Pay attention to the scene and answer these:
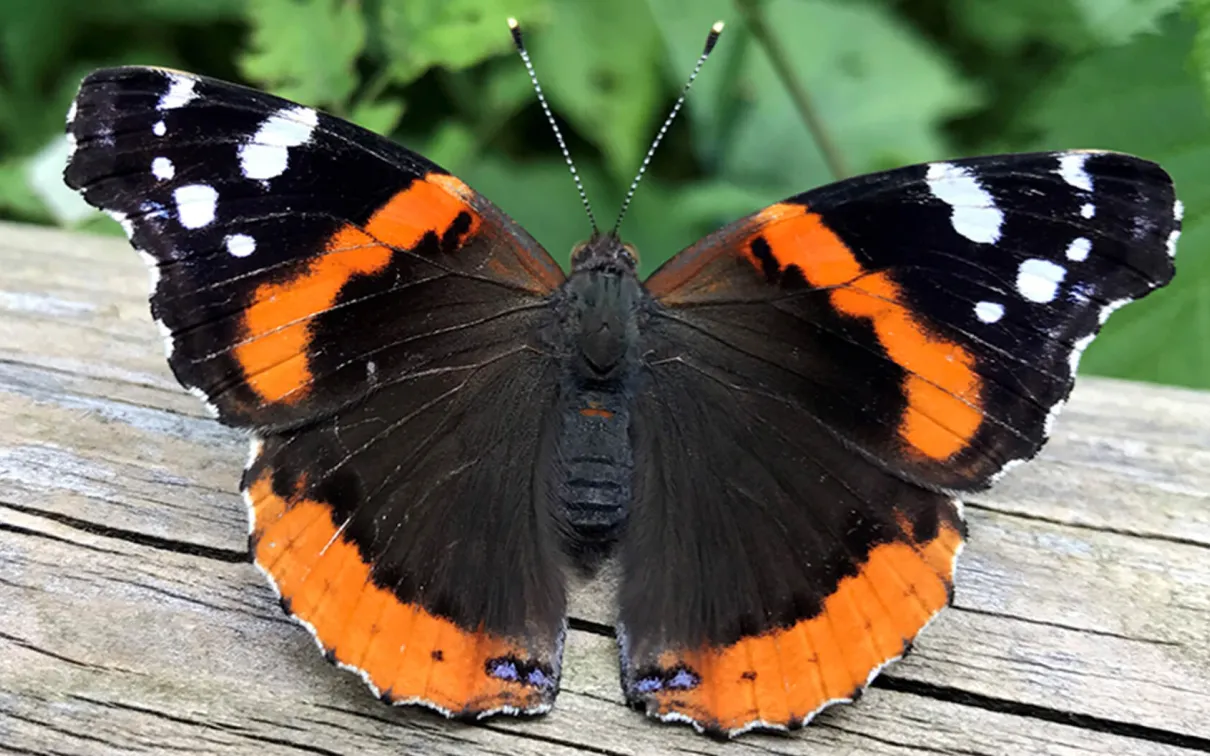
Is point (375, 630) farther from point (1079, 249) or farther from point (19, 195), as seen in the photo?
point (19, 195)

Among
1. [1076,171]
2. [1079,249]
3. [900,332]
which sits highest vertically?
[1076,171]

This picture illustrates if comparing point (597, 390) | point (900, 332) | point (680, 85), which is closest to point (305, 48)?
point (597, 390)

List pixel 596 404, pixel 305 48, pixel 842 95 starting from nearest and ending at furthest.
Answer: pixel 596 404
pixel 305 48
pixel 842 95

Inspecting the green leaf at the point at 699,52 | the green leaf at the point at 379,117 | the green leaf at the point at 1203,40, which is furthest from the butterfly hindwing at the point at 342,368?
the green leaf at the point at 699,52

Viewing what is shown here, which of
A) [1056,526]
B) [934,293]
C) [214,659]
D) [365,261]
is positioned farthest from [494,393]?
[1056,526]

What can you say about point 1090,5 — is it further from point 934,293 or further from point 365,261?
point 365,261

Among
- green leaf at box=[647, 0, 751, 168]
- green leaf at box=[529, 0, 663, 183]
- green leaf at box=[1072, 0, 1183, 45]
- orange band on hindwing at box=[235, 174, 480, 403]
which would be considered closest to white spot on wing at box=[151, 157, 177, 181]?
orange band on hindwing at box=[235, 174, 480, 403]

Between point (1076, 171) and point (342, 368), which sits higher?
point (1076, 171)
